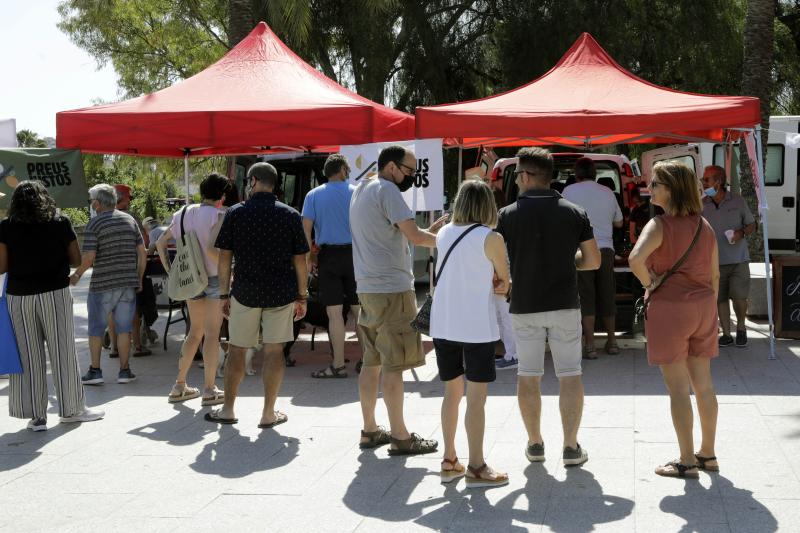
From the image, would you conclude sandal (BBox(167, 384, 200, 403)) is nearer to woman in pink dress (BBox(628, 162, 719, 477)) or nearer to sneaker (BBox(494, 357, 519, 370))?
sneaker (BBox(494, 357, 519, 370))

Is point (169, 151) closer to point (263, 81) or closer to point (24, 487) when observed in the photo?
point (263, 81)

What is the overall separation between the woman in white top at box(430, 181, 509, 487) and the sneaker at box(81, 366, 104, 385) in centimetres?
420

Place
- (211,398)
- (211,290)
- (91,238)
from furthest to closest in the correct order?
(91,238)
(211,290)
(211,398)

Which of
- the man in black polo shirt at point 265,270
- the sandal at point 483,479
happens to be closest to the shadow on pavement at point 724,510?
the sandal at point 483,479

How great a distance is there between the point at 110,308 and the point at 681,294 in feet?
16.9

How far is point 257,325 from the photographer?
21.9ft

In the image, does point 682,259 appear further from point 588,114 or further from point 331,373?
point 331,373

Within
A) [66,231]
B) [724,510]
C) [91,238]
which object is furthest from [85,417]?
[724,510]

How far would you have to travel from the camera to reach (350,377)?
27.9ft

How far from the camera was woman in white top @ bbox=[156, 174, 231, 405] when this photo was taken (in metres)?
7.46

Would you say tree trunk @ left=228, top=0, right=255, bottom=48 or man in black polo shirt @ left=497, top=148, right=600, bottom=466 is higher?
tree trunk @ left=228, top=0, right=255, bottom=48

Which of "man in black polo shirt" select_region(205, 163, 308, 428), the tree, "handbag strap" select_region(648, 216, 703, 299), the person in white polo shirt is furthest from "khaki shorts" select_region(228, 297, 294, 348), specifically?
the tree

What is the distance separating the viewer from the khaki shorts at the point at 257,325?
663 cm

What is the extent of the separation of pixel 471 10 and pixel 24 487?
1746cm
